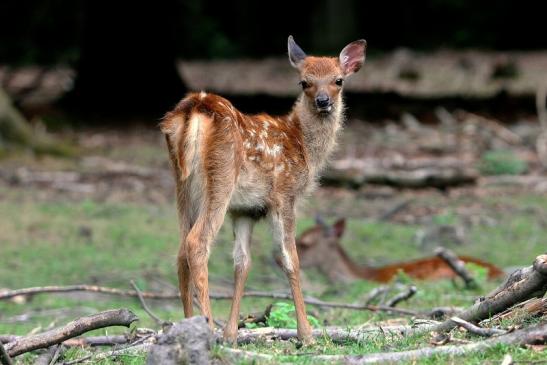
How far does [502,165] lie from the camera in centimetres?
1598

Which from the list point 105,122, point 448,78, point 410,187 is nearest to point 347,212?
point 410,187

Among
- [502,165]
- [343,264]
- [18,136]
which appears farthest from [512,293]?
[18,136]

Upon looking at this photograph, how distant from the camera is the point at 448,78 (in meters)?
25.9

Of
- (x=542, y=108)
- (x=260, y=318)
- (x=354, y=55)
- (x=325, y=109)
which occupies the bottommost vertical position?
(x=542, y=108)

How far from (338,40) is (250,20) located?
432 cm

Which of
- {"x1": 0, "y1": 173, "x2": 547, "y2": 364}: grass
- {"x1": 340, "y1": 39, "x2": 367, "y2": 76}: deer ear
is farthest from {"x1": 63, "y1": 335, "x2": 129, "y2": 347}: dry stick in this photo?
{"x1": 340, "y1": 39, "x2": 367, "y2": 76}: deer ear

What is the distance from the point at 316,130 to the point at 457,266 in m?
2.46

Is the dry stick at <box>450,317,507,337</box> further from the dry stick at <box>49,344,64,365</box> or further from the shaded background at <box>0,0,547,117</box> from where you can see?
the shaded background at <box>0,0,547,117</box>

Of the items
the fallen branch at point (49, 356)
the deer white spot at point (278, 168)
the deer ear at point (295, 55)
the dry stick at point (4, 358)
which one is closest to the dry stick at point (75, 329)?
the fallen branch at point (49, 356)

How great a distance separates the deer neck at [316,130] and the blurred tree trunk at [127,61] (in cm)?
1393

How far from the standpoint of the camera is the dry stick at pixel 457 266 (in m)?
9.18

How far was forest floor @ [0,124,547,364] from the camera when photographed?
920 cm

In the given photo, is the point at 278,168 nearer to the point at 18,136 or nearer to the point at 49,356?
the point at 49,356

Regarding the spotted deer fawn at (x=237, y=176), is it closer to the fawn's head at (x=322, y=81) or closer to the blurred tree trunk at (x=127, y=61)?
the fawn's head at (x=322, y=81)
